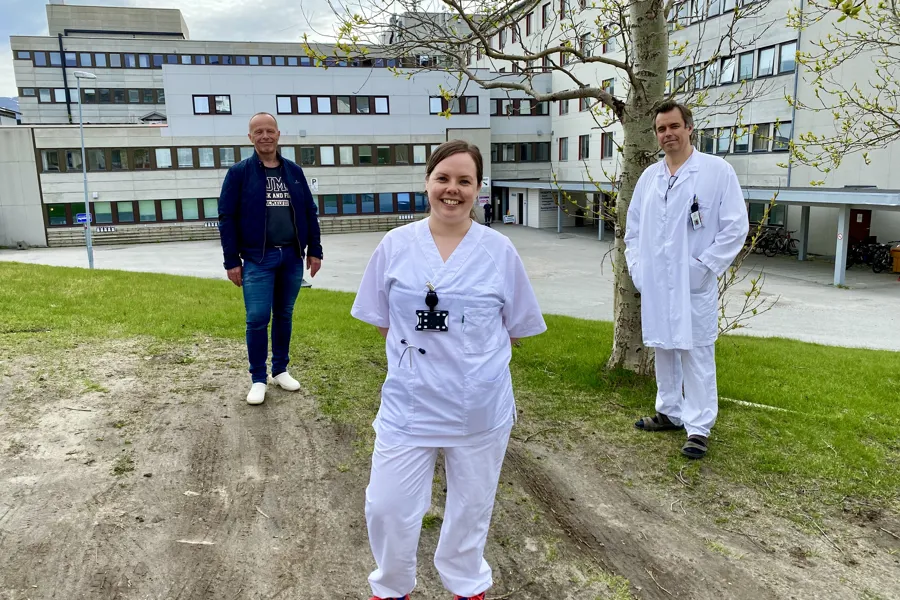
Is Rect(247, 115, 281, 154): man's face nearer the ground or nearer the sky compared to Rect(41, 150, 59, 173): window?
nearer the ground

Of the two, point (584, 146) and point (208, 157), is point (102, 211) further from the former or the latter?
point (584, 146)

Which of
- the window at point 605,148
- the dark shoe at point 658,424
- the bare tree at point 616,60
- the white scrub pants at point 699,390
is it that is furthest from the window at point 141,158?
the white scrub pants at point 699,390

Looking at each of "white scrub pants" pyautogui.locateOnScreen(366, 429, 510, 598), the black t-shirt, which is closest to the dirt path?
"white scrub pants" pyautogui.locateOnScreen(366, 429, 510, 598)

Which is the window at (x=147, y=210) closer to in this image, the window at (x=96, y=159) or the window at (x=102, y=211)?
the window at (x=102, y=211)

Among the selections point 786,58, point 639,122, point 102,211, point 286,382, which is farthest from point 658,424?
point 102,211

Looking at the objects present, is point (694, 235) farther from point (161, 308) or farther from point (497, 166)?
point (497, 166)

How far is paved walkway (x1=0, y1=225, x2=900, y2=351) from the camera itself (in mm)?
14602

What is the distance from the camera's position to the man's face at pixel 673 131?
173 inches

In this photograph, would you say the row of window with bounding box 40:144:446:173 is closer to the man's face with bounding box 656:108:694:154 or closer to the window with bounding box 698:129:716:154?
the window with bounding box 698:129:716:154

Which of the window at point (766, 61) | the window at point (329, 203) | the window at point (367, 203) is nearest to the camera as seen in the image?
the window at point (766, 61)

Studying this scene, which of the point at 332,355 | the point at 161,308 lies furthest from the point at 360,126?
the point at 332,355

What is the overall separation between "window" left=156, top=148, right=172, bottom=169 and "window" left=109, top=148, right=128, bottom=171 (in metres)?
1.85

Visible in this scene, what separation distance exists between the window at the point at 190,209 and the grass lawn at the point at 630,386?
32.7 meters

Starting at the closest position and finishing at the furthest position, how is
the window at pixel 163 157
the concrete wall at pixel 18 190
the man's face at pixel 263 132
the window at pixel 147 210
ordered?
the man's face at pixel 263 132 → the concrete wall at pixel 18 190 → the window at pixel 163 157 → the window at pixel 147 210
